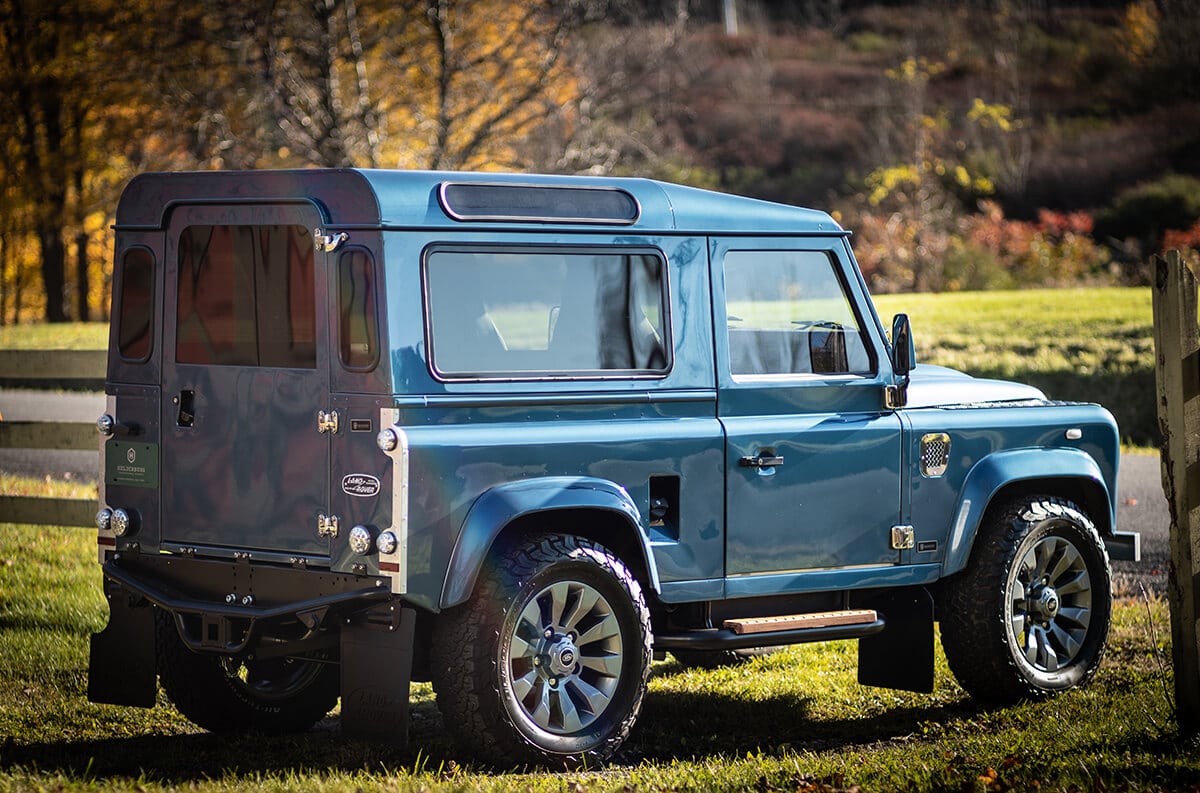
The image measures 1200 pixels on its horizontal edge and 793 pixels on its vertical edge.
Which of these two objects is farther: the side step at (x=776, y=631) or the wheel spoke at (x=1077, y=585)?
the wheel spoke at (x=1077, y=585)

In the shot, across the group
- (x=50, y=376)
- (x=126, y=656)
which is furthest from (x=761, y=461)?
(x=50, y=376)

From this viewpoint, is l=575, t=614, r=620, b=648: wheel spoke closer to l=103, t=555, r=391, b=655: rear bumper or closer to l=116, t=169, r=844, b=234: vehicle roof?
l=103, t=555, r=391, b=655: rear bumper

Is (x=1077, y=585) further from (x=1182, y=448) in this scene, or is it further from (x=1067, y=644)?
(x=1182, y=448)

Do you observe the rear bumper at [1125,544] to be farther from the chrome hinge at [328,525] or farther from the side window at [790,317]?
the chrome hinge at [328,525]

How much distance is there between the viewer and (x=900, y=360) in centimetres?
700

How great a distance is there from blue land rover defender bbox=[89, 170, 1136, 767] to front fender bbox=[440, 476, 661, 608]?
0.04 feet

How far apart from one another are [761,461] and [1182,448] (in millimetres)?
1688

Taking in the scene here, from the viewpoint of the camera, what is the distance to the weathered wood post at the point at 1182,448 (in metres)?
6.14

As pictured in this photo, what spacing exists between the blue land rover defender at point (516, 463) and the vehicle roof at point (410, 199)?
14 mm

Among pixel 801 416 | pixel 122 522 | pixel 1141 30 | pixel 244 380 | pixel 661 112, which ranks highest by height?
pixel 1141 30

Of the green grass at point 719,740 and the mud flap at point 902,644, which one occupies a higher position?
the mud flap at point 902,644

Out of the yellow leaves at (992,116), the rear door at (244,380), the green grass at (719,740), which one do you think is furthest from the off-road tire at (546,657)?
the yellow leaves at (992,116)

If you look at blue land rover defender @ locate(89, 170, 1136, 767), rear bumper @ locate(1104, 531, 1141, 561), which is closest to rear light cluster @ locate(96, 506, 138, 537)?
blue land rover defender @ locate(89, 170, 1136, 767)

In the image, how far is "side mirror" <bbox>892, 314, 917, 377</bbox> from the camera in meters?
6.89
